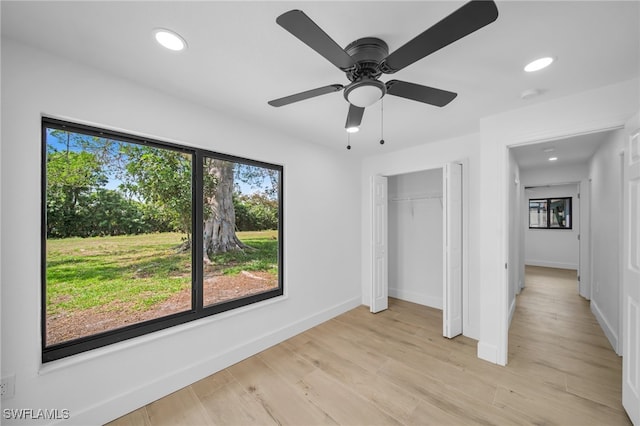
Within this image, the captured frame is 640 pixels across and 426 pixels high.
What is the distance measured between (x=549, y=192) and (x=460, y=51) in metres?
7.49

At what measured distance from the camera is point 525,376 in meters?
2.27

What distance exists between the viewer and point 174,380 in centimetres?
211

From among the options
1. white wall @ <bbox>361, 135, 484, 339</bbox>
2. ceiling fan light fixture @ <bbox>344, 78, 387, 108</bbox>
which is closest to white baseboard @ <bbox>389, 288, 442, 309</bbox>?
white wall @ <bbox>361, 135, 484, 339</bbox>

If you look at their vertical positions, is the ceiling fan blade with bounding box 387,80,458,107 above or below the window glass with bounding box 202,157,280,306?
above

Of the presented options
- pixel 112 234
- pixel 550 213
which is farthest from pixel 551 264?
pixel 112 234

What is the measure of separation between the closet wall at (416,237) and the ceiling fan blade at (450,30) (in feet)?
10.2

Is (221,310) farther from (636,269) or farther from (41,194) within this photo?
(636,269)

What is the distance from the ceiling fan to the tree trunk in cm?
123

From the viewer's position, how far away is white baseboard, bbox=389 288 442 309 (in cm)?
399

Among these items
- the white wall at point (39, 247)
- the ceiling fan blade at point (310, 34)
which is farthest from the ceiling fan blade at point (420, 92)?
the white wall at point (39, 247)

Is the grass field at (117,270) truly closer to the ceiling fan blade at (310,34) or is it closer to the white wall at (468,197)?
the ceiling fan blade at (310,34)

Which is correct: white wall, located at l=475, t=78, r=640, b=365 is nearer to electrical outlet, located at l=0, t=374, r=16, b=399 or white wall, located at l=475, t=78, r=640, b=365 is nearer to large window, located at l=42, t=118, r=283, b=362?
large window, located at l=42, t=118, r=283, b=362

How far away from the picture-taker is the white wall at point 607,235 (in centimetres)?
269

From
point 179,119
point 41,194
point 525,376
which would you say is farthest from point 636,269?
point 41,194
